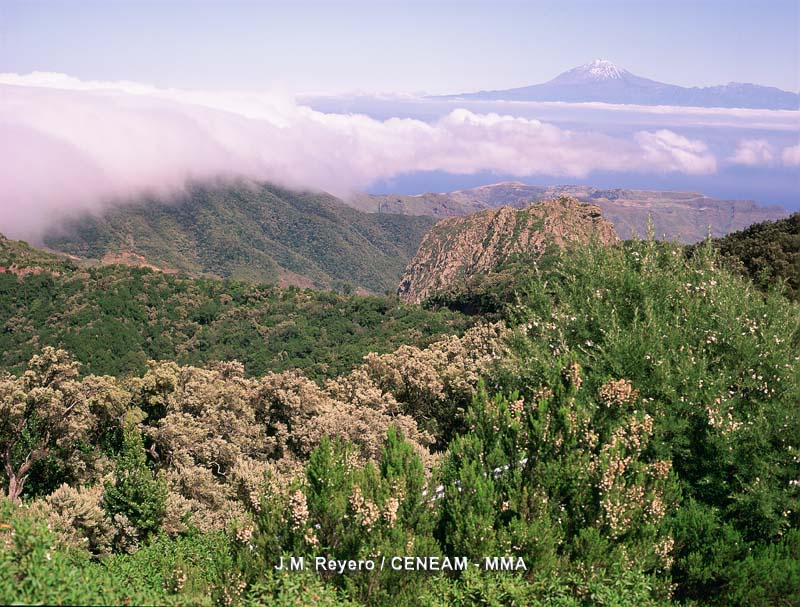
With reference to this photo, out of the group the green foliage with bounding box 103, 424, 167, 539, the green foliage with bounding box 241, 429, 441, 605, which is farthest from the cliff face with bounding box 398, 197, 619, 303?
the green foliage with bounding box 241, 429, 441, 605

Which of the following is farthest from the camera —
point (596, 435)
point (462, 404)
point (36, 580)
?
point (462, 404)

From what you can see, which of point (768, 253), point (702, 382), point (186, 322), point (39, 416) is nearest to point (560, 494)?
point (702, 382)

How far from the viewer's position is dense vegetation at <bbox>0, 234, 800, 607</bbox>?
409 inches

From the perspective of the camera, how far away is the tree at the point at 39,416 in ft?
68.1

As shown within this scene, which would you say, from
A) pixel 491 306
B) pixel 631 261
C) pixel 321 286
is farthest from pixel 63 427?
pixel 321 286

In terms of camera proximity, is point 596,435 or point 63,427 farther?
point 63,427

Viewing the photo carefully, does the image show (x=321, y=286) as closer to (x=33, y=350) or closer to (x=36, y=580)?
(x=33, y=350)

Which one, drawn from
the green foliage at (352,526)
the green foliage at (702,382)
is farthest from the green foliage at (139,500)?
the green foliage at (702,382)

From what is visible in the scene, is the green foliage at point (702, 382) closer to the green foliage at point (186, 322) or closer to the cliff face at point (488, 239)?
the green foliage at point (186, 322)

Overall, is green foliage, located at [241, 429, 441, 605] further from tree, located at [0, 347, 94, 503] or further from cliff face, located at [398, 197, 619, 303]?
cliff face, located at [398, 197, 619, 303]

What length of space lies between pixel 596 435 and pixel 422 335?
180ft

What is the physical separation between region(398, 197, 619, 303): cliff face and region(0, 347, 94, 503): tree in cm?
8558

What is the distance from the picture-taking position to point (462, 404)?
2931 centimetres

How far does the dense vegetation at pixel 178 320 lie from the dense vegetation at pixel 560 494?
43265 mm
